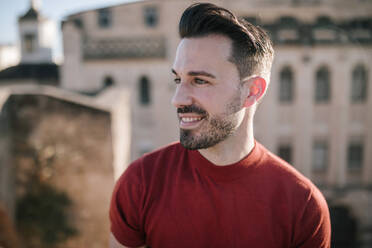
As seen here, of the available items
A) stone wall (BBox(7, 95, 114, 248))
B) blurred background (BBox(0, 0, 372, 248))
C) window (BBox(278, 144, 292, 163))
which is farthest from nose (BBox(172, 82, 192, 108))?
window (BBox(278, 144, 292, 163))

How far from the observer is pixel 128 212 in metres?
2.27

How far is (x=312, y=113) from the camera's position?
56.4ft

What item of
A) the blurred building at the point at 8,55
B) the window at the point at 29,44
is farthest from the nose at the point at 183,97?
the blurred building at the point at 8,55

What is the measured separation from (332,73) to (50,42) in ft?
80.7

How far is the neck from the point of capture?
2297 mm

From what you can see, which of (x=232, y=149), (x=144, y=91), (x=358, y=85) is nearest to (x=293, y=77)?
(x=358, y=85)

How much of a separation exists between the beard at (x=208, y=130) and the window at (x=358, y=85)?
17477mm

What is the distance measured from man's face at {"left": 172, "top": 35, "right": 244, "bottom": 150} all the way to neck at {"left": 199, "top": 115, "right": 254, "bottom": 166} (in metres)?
0.12

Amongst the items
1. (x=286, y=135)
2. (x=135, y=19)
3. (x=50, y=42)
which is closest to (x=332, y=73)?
(x=286, y=135)

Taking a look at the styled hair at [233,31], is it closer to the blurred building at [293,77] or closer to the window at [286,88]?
the blurred building at [293,77]

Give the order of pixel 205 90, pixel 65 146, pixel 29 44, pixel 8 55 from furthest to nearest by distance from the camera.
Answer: pixel 8 55 → pixel 29 44 → pixel 65 146 → pixel 205 90

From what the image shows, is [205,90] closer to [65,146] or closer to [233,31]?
[233,31]

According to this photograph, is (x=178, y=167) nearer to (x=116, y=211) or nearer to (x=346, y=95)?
(x=116, y=211)

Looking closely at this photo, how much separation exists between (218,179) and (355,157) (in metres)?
18.0
